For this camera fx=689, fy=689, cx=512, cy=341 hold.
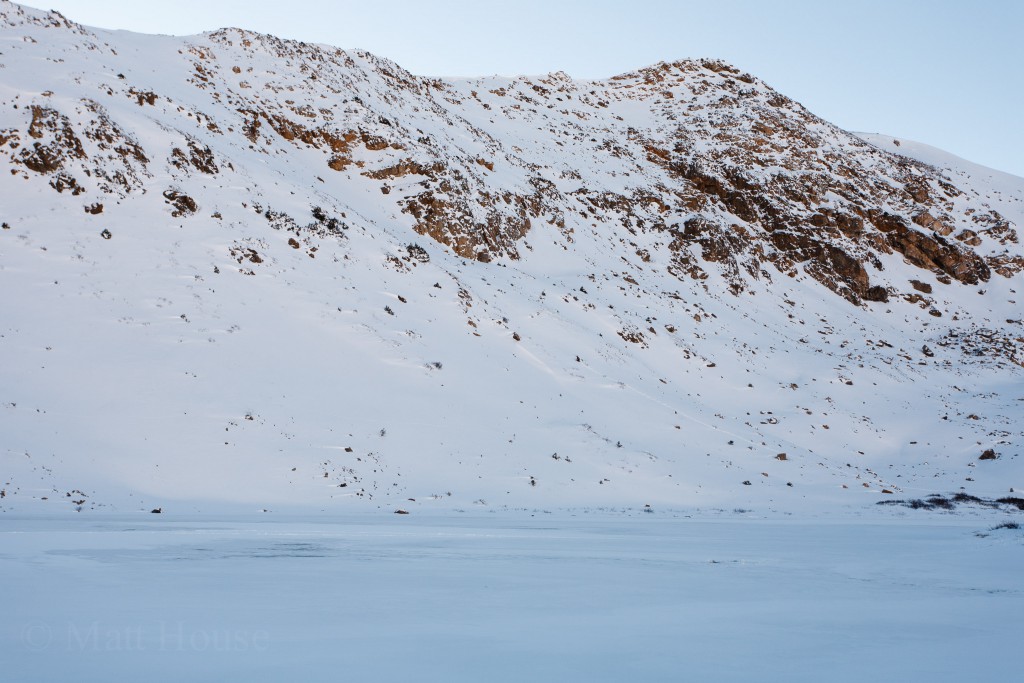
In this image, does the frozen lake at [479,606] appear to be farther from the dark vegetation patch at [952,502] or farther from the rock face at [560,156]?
the rock face at [560,156]

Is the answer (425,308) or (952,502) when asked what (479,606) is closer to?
(952,502)

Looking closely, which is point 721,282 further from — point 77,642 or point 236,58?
point 77,642

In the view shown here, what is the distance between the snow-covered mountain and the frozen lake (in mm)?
6886

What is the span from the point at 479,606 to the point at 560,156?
5465 cm

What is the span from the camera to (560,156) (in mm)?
58125

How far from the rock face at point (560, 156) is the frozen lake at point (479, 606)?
75.9 ft

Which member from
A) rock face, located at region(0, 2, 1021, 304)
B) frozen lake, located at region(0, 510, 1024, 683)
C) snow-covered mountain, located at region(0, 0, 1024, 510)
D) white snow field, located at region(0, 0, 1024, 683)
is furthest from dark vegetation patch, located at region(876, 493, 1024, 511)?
rock face, located at region(0, 2, 1021, 304)

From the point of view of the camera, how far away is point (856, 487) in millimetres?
24609

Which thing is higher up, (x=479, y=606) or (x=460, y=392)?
(x=479, y=606)

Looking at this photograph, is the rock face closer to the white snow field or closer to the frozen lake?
the white snow field

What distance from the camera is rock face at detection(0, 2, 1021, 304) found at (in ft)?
111

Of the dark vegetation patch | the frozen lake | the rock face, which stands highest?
the rock face

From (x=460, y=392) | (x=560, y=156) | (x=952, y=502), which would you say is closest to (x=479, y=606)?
(x=460, y=392)

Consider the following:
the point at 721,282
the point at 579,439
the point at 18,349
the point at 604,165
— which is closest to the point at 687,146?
the point at 604,165
